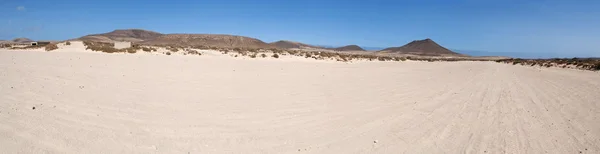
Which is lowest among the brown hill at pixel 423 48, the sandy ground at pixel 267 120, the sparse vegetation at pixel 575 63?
the sandy ground at pixel 267 120

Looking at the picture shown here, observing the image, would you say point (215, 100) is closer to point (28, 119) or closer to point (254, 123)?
point (254, 123)

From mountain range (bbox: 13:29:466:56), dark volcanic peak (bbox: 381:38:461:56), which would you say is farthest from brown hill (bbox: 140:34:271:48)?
dark volcanic peak (bbox: 381:38:461:56)

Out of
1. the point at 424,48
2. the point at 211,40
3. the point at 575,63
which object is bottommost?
the point at 575,63

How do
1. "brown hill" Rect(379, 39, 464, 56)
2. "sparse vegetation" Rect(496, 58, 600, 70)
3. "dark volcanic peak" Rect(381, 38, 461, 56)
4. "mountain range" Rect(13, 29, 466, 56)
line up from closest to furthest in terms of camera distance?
"sparse vegetation" Rect(496, 58, 600, 70) < "mountain range" Rect(13, 29, 466, 56) < "brown hill" Rect(379, 39, 464, 56) < "dark volcanic peak" Rect(381, 38, 461, 56)

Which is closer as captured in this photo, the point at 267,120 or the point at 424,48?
the point at 267,120

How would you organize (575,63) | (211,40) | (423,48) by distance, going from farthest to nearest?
(423,48)
(211,40)
(575,63)

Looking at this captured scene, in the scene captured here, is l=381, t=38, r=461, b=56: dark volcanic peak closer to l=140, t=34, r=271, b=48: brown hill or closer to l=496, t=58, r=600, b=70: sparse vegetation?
l=140, t=34, r=271, b=48: brown hill

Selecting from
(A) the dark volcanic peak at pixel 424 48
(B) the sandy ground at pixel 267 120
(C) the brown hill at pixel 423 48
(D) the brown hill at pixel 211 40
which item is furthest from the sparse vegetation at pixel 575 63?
(C) the brown hill at pixel 423 48

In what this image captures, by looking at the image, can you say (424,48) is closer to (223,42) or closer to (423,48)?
(423,48)

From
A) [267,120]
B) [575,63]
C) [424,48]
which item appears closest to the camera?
[267,120]

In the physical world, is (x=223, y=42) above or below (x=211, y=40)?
below

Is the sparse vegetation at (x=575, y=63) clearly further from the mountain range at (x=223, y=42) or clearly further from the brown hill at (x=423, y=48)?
the brown hill at (x=423, y=48)

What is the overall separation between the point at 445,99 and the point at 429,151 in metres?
3.99

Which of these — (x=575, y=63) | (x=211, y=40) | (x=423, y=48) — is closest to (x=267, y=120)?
(x=575, y=63)
